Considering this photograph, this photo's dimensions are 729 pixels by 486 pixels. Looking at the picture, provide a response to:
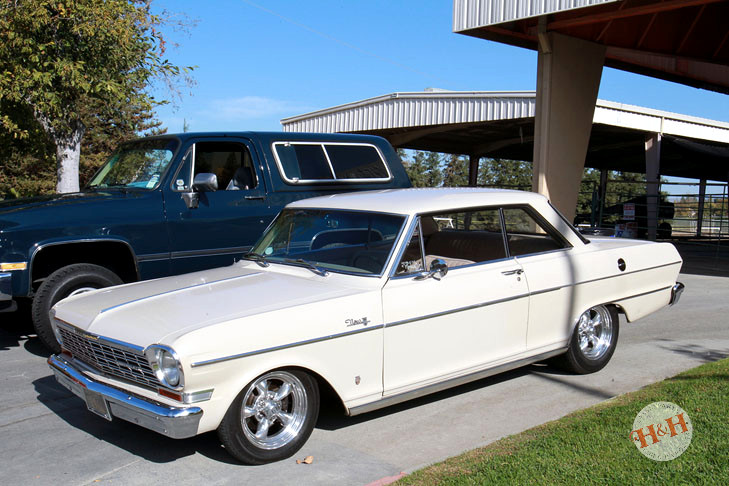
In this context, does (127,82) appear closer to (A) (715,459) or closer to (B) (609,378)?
(B) (609,378)

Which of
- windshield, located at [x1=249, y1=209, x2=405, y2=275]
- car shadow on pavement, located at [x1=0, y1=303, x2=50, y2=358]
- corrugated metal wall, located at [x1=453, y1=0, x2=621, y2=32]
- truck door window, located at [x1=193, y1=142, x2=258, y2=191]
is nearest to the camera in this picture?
windshield, located at [x1=249, y1=209, x2=405, y2=275]

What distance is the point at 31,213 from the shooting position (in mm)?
6312

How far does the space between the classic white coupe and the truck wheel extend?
4.46ft

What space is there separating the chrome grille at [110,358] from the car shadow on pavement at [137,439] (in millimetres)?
539

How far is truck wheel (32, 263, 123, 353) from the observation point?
619 cm

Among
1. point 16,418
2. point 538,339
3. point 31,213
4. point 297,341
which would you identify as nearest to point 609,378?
point 538,339

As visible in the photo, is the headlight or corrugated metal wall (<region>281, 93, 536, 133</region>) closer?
the headlight

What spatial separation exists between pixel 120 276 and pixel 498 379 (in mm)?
3890

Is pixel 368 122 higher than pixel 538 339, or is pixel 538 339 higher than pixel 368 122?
pixel 368 122

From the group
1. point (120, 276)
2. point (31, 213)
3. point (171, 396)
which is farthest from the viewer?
point (120, 276)

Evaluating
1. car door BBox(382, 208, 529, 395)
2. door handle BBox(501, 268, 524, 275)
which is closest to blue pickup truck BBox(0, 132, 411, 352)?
car door BBox(382, 208, 529, 395)

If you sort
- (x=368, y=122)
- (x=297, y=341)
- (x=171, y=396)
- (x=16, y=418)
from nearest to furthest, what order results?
1. (x=171, y=396)
2. (x=297, y=341)
3. (x=16, y=418)
4. (x=368, y=122)

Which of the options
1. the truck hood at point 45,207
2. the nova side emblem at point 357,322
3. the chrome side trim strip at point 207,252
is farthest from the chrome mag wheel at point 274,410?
the truck hood at point 45,207

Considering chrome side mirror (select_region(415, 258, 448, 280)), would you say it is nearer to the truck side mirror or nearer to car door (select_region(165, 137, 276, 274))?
A: the truck side mirror
